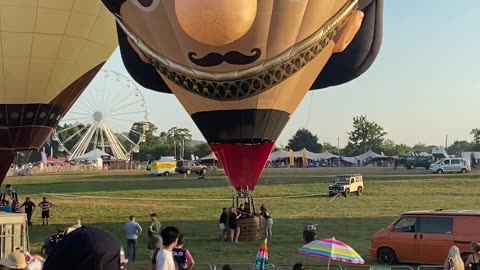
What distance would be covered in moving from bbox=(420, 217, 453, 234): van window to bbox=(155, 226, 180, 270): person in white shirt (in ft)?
22.9

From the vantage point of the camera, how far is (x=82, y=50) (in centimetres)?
1733

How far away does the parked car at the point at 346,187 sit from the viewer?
1046 inches

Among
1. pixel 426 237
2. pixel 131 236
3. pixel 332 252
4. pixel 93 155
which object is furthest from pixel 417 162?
pixel 332 252

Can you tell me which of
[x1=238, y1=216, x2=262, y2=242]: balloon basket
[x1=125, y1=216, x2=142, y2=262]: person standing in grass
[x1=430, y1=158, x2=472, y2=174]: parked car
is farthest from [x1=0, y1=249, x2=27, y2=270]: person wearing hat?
[x1=430, y1=158, x2=472, y2=174]: parked car

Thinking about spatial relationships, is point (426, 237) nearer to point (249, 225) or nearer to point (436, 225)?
point (436, 225)

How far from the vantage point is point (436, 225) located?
11.2 metres

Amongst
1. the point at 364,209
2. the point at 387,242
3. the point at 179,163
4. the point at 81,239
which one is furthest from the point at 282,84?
the point at 179,163

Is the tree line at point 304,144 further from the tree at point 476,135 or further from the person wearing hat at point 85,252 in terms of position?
the person wearing hat at point 85,252

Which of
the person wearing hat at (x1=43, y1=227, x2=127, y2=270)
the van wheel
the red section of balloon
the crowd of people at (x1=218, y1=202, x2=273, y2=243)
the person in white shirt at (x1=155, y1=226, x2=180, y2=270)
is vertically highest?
the red section of balloon

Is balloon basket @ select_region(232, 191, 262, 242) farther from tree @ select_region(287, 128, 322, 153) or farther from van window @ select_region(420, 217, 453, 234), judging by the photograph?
tree @ select_region(287, 128, 322, 153)

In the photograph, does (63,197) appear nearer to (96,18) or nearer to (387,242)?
(96,18)

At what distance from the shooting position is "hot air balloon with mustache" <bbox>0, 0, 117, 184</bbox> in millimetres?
15992

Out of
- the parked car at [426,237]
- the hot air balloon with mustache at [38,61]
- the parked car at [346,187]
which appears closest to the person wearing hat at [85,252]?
the parked car at [426,237]

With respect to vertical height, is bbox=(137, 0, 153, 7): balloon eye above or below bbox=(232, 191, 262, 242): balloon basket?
above
